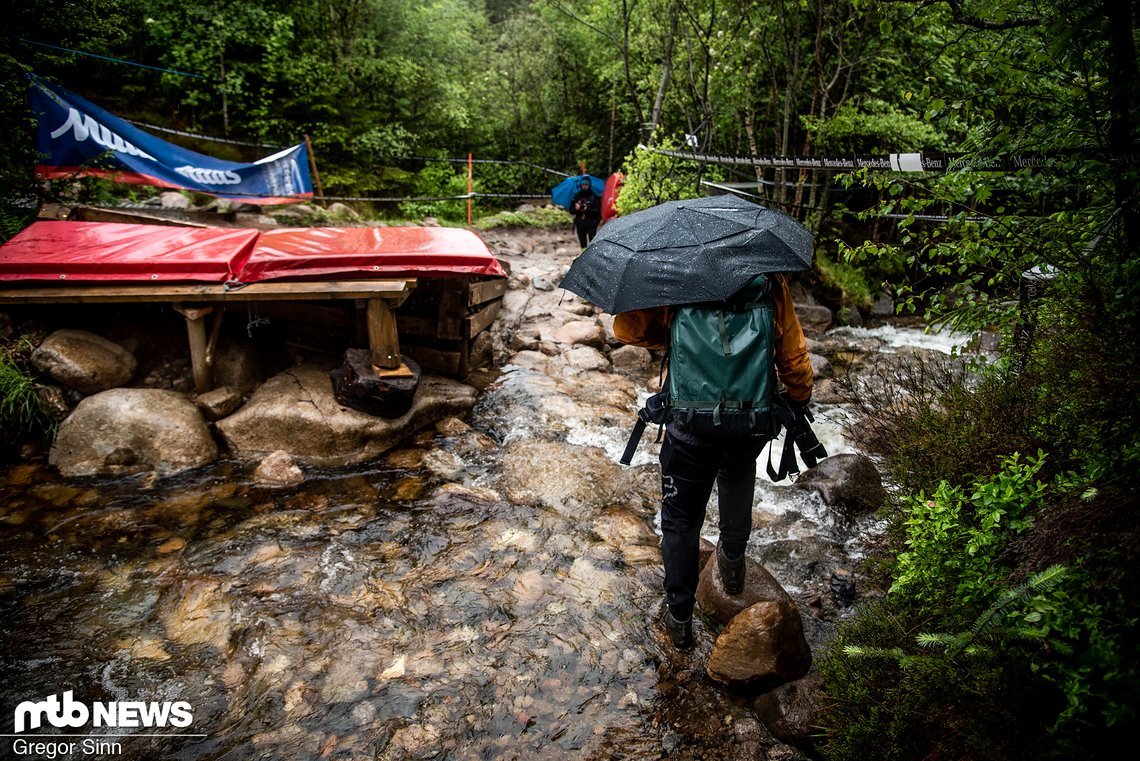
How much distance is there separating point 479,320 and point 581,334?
227 cm

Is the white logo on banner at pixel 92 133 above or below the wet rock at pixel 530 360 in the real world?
above

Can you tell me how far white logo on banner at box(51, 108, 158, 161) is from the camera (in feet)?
25.5

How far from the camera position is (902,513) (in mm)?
3393

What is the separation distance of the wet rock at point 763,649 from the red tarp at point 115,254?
5.72 metres

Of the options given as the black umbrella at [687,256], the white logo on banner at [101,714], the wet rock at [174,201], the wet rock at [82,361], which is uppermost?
the wet rock at [174,201]

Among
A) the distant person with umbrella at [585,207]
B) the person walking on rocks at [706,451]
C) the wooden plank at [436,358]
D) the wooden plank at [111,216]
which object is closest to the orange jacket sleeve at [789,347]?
the person walking on rocks at [706,451]

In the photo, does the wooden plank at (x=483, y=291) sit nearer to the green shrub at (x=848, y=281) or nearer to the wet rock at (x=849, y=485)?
the wet rock at (x=849, y=485)

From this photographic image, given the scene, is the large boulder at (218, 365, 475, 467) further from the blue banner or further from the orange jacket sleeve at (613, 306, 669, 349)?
the blue banner

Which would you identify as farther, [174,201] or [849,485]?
[174,201]


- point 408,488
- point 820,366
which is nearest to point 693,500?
point 408,488

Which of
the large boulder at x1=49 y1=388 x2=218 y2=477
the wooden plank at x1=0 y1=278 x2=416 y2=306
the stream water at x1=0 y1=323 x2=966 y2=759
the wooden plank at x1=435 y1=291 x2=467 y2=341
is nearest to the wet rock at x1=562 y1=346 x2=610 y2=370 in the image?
the wooden plank at x1=435 y1=291 x2=467 y2=341

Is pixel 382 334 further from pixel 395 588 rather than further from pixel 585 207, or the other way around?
pixel 585 207

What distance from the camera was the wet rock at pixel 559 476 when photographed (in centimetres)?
517

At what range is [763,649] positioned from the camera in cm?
297
